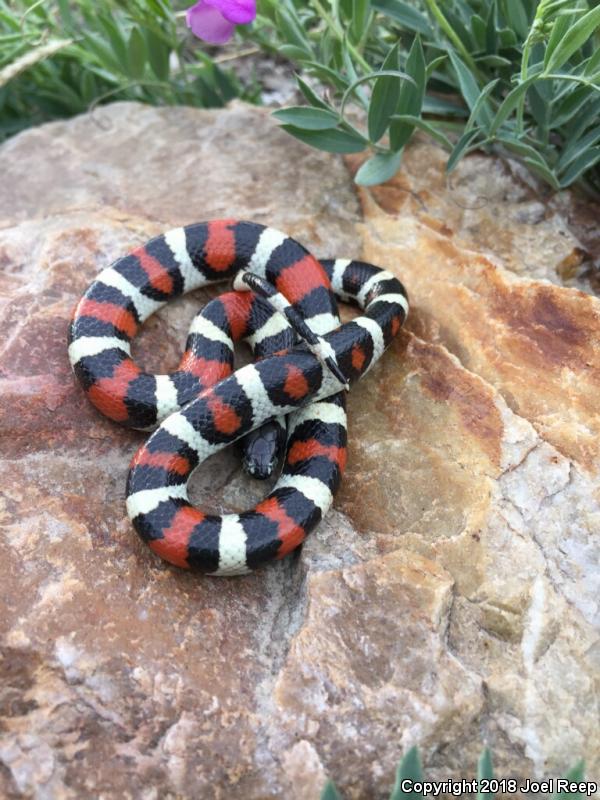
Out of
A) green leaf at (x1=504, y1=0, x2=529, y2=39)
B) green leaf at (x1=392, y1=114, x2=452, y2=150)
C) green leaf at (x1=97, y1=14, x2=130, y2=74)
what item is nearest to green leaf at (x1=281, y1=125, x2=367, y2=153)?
green leaf at (x1=392, y1=114, x2=452, y2=150)

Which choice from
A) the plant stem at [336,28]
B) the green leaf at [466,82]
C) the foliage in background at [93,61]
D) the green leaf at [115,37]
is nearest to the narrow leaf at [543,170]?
the green leaf at [466,82]

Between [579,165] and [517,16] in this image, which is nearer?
[517,16]

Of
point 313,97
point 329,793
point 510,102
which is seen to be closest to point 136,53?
point 313,97

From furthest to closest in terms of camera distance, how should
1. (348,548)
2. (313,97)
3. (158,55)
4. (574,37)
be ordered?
(158,55)
(313,97)
(574,37)
(348,548)

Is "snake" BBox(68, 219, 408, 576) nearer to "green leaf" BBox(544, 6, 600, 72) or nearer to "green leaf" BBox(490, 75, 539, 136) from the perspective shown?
"green leaf" BBox(490, 75, 539, 136)

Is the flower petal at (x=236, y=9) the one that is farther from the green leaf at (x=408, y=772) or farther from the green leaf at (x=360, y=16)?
the green leaf at (x=408, y=772)

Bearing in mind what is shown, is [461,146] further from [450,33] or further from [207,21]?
[207,21]
